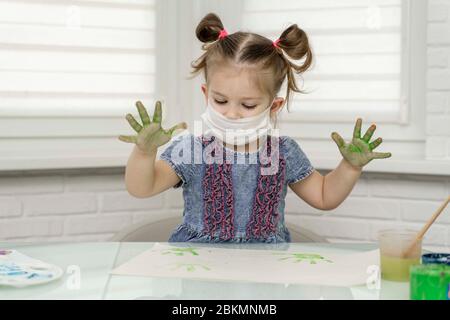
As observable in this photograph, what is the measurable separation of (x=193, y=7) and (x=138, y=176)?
0.98 m

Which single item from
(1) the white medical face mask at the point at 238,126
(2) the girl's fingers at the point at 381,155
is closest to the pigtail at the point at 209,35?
(1) the white medical face mask at the point at 238,126

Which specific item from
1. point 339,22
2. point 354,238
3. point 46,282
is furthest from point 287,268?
point 339,22

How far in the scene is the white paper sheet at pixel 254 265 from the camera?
1.07 meters

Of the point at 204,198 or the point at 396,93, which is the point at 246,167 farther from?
the point at 396,93

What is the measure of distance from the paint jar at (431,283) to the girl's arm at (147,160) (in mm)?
515

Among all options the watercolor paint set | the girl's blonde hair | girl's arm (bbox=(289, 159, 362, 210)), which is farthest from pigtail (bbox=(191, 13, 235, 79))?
the watercolor paint set

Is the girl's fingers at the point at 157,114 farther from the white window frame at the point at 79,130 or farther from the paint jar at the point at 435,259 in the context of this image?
the white window frame at the point at 79,130

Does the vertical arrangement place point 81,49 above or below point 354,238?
above

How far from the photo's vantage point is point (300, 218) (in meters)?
2.23

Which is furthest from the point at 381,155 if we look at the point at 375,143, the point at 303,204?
the point at 303,204

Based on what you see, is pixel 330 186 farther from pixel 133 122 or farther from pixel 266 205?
pixel 133 122

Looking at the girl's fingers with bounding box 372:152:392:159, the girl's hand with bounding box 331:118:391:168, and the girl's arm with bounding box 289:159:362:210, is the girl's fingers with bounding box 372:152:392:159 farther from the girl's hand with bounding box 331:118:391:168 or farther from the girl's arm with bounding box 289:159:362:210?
the girl's arm with bounding box 289:159:362:210

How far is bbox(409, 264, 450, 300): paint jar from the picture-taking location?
2.99ft
